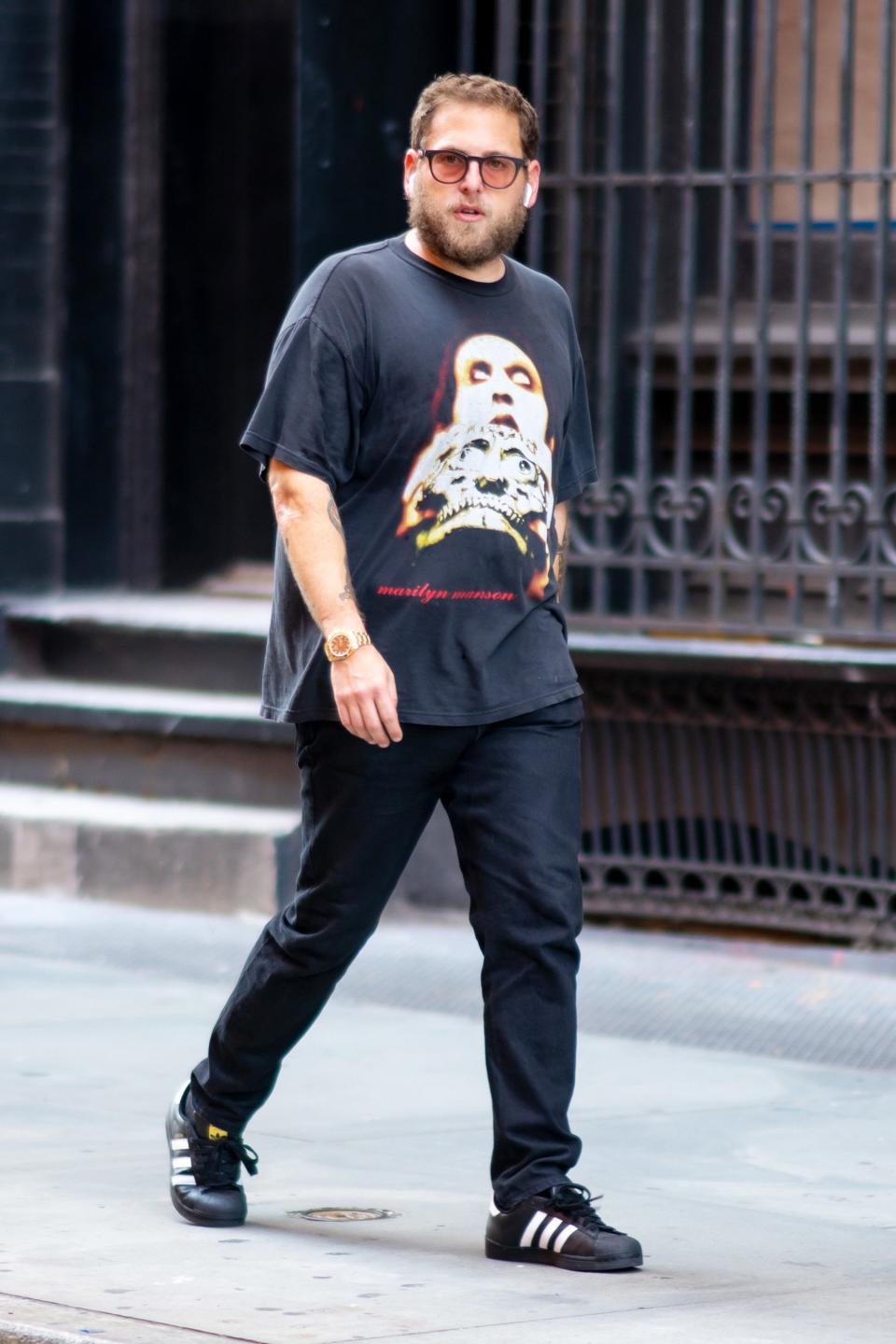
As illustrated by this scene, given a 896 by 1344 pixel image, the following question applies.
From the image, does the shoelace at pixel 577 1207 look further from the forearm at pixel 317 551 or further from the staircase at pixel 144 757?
the staircase at pixel 144 757

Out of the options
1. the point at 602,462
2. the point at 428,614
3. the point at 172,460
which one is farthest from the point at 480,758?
the point at 172,460

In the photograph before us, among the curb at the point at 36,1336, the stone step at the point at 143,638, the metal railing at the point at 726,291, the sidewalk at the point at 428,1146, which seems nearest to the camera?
the curb at the point at 36,1336

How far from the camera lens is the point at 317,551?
4.56m

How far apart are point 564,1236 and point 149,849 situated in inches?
167

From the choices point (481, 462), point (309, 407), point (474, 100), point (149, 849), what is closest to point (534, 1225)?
point (481, 462)

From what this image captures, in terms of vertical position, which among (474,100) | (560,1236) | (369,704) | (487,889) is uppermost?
(474,100)

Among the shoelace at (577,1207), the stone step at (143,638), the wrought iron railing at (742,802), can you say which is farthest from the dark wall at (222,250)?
the shoelace at (577,1207)

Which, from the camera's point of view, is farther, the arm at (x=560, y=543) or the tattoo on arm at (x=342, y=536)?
the arm at (x=560, y=543)

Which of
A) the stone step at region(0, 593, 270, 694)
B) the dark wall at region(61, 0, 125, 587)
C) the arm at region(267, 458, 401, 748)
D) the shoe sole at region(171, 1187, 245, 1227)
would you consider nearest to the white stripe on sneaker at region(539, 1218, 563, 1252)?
the shoe sole at region(171, 1187, 245, 1227)

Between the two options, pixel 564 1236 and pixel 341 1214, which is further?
pixel 341 1214

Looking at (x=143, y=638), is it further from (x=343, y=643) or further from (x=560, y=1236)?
(x=560, y=1236)

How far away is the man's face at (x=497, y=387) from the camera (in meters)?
4.70

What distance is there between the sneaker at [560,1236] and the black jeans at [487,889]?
3 centimetres

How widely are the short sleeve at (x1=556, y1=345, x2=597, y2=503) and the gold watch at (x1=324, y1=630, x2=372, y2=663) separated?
644 millimetres
